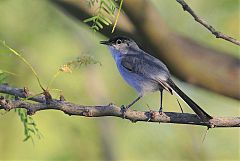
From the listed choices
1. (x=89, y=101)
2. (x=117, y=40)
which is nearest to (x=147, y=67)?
(x=117, y=40)

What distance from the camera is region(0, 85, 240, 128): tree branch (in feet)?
6.49

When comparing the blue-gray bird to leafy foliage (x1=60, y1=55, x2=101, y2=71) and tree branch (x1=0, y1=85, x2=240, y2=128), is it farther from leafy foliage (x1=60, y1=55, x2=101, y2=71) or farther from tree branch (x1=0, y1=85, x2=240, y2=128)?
leafy foliage (x1=60, y1=55, x2=101, y2=71)

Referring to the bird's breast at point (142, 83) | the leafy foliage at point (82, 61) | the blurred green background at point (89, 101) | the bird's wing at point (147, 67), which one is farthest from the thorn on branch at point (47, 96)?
the blurred green background at point (89, 101)

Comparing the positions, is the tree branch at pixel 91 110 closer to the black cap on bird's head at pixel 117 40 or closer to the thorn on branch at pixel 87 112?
the thorn on branch at pixel 87 112

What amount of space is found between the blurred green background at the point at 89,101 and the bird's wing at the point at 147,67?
0.77m

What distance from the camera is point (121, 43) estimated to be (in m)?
3.89

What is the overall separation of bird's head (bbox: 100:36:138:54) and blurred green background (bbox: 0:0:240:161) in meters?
0.41

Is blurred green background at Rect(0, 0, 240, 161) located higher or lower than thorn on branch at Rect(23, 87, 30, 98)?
higher

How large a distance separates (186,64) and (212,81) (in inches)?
7.6

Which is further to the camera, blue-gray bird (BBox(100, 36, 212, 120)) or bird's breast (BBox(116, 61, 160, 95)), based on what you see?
bird's breast (BBox(116, 61, 160, 95))

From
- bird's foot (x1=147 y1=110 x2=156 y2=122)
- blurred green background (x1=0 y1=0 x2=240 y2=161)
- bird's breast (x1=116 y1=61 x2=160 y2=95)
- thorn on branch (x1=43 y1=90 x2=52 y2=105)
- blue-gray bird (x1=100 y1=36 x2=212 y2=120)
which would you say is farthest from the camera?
blurred green background (x1=0 y1=0 x2=240 y2=161)

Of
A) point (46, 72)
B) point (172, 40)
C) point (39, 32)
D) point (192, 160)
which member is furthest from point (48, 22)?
point (192, 160)

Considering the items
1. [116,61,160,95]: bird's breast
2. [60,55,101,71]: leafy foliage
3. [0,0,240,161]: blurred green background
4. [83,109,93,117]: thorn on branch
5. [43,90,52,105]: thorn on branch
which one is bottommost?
[83,109,93,117]: thorn on branch

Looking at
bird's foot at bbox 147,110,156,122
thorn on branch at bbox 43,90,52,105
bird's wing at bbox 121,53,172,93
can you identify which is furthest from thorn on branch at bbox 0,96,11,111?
bird's wing at bbox 121,53,172,93
